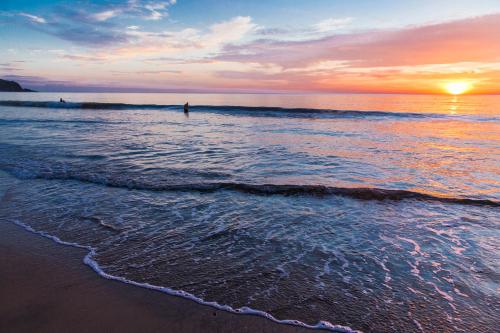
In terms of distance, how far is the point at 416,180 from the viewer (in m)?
9.58

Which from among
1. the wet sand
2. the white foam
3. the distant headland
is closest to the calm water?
the white foam

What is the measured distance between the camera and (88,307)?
367 centimetres

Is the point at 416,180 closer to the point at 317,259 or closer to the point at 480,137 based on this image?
the point at 317,259

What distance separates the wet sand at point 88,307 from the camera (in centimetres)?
334

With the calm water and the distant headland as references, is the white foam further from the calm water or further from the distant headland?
the distant headland

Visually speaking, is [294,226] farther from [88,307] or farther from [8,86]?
[8,86]

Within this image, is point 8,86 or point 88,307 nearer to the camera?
point 88,307

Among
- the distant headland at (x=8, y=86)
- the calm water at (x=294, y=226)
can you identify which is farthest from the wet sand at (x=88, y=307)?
the distant headland at (x=8, y=86)

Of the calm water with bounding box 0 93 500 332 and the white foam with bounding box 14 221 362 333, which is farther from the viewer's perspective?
the calm water with bounding box 0 93 500 332

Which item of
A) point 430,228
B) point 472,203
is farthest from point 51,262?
point 472,203

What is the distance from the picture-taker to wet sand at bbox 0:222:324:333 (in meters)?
3.34

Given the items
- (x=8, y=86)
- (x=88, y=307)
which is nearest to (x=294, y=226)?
(x=88, y=307)

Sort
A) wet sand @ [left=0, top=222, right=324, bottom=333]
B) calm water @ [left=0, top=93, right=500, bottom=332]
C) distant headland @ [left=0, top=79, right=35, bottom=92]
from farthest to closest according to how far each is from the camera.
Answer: distant headland @ [left=0, top=79, right=35, bottom=92] → calm water @ [left=0, top=93, right=500, bottom=332] → wet sand @ [left=0, top=222, right=324, bottom=333]

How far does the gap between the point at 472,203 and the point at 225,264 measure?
6405mm
